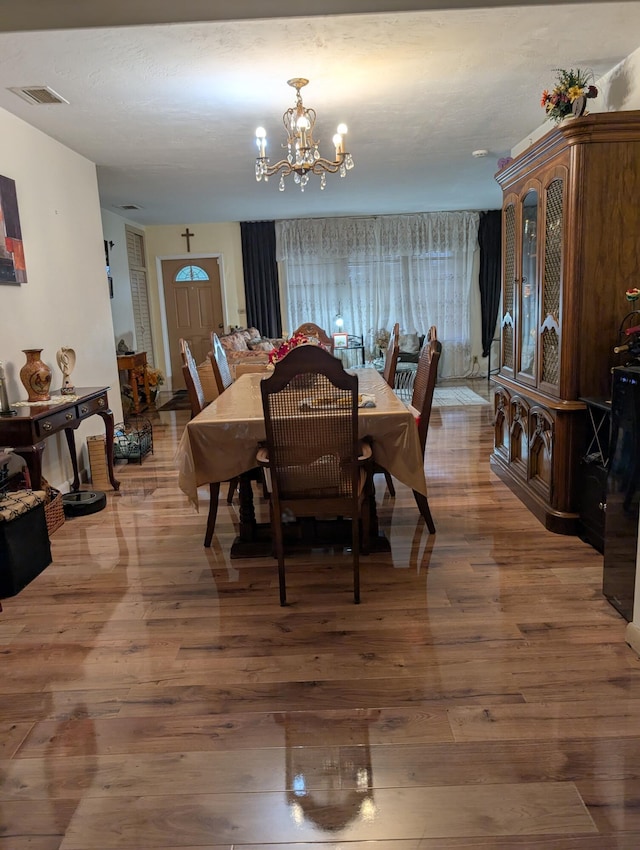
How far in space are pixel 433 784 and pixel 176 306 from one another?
855 cm

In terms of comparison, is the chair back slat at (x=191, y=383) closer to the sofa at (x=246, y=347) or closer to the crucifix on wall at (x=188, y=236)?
the sofa at (x=246, y=347)

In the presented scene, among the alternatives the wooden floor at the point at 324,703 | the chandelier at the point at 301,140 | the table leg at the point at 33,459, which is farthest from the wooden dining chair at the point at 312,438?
the chandelier at the point at 301,140

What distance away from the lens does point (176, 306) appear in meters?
9.23

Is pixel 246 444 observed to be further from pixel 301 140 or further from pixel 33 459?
pixel 301 140

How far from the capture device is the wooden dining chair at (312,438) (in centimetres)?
235

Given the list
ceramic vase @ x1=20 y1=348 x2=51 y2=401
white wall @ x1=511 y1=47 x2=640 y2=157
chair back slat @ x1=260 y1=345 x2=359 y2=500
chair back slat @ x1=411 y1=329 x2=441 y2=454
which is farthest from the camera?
ceramic vase @ x1=20 y1=348 x2=51 y2=401

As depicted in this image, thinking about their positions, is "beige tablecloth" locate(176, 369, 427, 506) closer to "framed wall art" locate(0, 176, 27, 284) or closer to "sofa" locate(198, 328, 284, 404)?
"framed wall art" locate(0, 176, 27, 284)

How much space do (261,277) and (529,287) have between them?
609cm

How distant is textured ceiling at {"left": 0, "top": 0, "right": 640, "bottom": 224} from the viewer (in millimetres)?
2721

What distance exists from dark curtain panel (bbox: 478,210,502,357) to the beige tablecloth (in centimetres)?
692

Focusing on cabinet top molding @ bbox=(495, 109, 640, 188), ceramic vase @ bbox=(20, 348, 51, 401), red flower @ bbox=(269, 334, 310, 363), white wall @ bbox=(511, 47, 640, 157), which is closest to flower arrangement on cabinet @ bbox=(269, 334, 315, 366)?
red flower @ bbox=(269, 334, 310, 363)

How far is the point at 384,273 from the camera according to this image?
9.20m

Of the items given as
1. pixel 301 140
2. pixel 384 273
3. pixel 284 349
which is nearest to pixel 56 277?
pixel 284 349

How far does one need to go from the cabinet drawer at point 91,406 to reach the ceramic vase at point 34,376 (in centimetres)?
22
